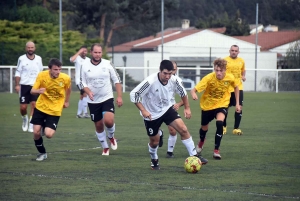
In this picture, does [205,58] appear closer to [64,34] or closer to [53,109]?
[64,34]

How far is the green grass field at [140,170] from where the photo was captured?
773 cm

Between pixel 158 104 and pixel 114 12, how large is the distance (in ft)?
127

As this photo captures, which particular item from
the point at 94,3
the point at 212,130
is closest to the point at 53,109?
the point at 212,130

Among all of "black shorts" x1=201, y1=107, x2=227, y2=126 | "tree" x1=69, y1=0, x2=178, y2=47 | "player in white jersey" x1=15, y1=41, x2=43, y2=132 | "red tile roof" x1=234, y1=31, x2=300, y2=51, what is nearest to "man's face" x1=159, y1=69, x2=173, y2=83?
"black shorts" x1=201, y1=107, x2=227, y2=126

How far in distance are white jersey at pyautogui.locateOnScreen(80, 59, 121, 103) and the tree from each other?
35.4 m

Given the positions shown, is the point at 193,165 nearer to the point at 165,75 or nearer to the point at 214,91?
the point at 165,75

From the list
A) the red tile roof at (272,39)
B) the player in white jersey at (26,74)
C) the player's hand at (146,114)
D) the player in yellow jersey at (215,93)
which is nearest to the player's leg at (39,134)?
the player's hand at (146,114)

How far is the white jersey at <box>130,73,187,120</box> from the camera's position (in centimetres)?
946

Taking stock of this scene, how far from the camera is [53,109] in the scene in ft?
35.5

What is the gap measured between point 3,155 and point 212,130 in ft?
20.8

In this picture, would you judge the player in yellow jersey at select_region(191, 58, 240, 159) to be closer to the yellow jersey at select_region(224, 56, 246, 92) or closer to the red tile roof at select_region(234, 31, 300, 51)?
the yellow jersey at select_region(224, 56, 246, 92)

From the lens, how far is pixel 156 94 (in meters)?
9.56


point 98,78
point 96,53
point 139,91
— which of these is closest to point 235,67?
point 98,78

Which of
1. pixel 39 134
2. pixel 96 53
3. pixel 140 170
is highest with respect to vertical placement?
pixel 96 53
